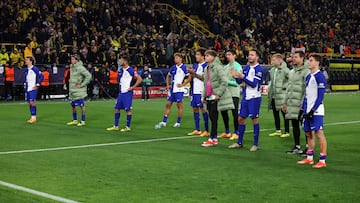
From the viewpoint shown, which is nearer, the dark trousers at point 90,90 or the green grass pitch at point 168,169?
the green grass pitch at point 168,169

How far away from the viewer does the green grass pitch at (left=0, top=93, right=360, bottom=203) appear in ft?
27.3

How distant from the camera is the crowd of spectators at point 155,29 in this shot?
31.5 meters

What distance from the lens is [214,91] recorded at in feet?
44.4

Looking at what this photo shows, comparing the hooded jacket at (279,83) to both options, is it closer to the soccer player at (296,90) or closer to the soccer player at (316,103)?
the soccer player at (296,90)

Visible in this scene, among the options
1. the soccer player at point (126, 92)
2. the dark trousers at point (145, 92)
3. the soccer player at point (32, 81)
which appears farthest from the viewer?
the dark trousers at point (145, 92)

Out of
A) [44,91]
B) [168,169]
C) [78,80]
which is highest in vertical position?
[78,80]

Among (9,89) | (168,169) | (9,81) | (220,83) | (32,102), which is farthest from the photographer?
(9,89)

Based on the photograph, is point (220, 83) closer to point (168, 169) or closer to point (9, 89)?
point (168, 169)

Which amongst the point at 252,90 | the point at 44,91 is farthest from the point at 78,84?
the point at 44,91

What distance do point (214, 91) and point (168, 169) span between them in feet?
11.7

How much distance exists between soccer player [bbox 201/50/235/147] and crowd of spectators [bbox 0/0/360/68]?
17.9 m

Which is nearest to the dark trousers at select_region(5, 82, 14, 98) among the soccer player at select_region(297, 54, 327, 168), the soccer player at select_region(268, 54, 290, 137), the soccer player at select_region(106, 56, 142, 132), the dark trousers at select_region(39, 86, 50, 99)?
the dark trousers at select_region(39, 86, 50, 99)

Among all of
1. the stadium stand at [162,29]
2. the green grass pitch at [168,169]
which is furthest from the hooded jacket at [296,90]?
the stadium stand at [162,29]

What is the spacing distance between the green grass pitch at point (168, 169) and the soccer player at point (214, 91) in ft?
2.08
